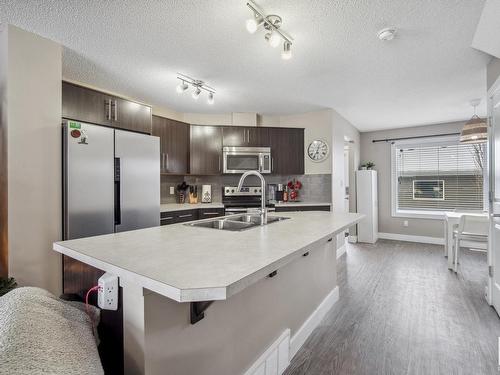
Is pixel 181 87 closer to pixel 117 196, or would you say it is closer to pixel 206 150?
pixel 117 196

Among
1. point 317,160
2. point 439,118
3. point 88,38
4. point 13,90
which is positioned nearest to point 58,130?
point 13,90

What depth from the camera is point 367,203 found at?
5355mm

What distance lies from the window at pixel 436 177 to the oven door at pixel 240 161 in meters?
3.24

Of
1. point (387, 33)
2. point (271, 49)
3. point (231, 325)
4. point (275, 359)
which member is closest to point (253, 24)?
Answer: point (271, 49)

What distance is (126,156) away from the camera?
2.66 m

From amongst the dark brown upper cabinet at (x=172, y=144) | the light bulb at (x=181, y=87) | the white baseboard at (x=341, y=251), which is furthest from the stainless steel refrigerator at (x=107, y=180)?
the white baseboard at (x=341, y=251)

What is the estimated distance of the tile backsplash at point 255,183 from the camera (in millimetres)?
4305

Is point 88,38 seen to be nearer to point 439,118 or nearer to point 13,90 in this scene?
point 13,90

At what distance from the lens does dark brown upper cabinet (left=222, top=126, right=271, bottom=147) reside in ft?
14.3

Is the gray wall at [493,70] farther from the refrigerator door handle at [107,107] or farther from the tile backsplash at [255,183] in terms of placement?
the refrigerator door handle at [107,107]

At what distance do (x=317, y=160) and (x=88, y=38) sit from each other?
133 inches

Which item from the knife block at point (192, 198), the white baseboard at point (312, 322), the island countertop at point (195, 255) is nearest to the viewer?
the island countertop at point (195, 255)

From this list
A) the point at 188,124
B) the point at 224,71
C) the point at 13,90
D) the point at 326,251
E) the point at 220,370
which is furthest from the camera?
the point at 188,124

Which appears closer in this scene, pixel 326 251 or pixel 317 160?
pixel 326 251
